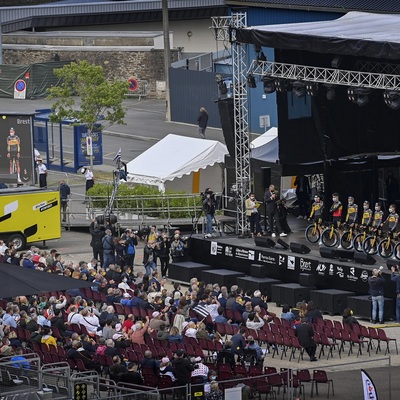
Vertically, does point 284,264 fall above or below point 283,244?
below

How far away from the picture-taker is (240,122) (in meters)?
41.5

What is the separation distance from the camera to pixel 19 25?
265 feet

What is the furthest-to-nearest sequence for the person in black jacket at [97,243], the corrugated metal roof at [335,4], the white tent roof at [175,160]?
the corrugated metal roof at [335,4] < the white tent roof at [175,160] < the person in black jacket at [97,243]

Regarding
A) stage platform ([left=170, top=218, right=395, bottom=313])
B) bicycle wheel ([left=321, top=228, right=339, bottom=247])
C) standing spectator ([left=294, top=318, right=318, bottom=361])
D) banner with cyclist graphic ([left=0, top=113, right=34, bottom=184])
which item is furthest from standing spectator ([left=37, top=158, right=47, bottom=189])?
standing spectator ([left=294, top=318, right=318, bottom=361])

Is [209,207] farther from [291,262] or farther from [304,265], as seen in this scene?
[304,265]

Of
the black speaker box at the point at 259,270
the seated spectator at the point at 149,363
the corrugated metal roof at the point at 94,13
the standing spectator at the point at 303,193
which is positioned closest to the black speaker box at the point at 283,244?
the black speaker box at the point at 259,270

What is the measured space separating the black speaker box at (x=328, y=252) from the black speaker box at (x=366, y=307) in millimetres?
1982

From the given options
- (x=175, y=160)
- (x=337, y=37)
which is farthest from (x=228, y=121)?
(x=337, y=37)

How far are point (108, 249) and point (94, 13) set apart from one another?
42.7 m

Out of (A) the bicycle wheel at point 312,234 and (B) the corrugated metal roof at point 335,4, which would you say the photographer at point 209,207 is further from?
(B) the corrugated metal roof at point 335,4

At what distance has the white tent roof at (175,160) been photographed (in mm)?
48188

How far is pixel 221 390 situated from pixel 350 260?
12.7m

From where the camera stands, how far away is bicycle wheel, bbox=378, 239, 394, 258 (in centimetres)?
3700

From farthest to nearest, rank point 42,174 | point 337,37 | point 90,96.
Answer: point 90,96 < point 42,174 < point 337,37
